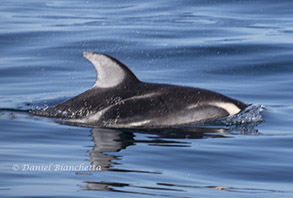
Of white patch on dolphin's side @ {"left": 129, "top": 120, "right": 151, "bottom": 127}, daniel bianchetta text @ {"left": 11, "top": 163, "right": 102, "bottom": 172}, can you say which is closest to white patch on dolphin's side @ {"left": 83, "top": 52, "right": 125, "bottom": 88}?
white patch on dolphin's side @ {"left": 129, "top": 120, "right": 151, "bottom": 127}

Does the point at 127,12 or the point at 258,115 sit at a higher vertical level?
the point at 127,12

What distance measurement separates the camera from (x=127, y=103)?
43.0 feet

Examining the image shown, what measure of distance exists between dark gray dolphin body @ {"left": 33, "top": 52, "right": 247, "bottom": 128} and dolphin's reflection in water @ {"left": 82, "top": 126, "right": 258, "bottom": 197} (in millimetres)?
384

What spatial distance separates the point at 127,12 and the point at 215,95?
2051 centimetres

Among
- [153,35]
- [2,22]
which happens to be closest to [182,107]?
[153,35]

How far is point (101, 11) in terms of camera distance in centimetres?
3519

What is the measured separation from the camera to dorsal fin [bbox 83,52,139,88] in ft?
42.5

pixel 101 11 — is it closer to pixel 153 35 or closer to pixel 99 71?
pixel 153 35

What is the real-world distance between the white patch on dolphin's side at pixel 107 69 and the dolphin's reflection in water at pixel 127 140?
2.71ft

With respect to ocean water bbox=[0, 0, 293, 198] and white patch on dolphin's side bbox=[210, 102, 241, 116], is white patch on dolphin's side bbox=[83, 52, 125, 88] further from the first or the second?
white patch on dolphin's side bbox=[210, 102, 241, 116]

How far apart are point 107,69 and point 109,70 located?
1.4 inches

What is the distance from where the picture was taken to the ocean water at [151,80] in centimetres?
965

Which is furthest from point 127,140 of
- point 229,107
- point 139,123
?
point 229,107

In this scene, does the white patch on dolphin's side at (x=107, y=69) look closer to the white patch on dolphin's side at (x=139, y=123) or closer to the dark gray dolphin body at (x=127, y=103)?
the dark gray dolphin body at (x=127, y=103)
